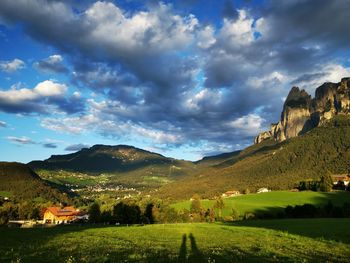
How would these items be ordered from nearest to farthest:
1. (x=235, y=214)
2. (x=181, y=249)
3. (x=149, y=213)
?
(x=181, y=249) < (x=235, y=214) < (x=149, y=213)

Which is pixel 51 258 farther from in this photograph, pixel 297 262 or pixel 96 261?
pixel 297 262

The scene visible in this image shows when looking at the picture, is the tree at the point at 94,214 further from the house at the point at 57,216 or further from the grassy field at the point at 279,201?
the grassy field at the point at 279,201

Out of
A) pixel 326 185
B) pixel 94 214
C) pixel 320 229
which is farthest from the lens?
pixel 326 185

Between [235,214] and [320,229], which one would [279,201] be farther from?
[320,229]

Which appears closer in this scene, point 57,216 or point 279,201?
point 279,201

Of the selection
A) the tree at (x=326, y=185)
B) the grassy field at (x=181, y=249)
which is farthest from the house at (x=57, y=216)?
the grassy field at (x=181, y=249)

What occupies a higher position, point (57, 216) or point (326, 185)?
point (326, 185)

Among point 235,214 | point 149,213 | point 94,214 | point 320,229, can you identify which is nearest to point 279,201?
point 235,214

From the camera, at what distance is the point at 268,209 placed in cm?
13262

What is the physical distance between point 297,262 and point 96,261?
1150 centimetres

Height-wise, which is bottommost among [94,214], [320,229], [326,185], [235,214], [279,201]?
[94,214]

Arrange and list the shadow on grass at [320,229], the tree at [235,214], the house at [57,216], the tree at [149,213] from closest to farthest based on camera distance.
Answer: the shadow on grass at [320,229], the tree at [235,214], the tree at [149,213], the house at [57,216]

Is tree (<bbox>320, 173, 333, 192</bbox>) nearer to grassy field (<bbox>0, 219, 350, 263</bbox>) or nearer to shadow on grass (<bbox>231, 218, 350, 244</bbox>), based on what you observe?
shadow on grass (<bbox>231, 218, 350, 244</bbox>)

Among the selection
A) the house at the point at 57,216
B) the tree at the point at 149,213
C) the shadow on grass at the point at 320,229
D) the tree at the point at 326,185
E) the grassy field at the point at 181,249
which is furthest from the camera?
the tree at the point at 326,185
